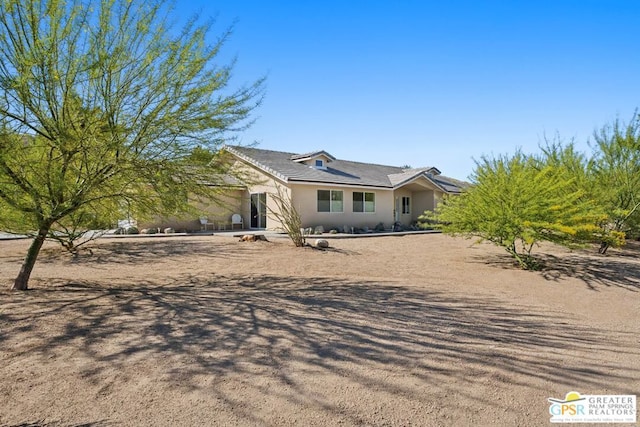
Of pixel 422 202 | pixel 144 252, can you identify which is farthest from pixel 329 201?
pixel 144 252

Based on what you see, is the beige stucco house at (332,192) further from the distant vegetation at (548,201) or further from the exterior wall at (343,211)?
the distant vegetation at (548,201)

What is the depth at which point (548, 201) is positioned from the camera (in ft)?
34.0

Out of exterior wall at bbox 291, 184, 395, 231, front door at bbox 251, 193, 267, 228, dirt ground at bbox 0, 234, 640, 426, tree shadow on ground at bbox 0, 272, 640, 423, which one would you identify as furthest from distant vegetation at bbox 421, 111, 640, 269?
front door at bbox 251, 193, 267, 228

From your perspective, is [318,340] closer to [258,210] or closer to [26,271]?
[26,271]

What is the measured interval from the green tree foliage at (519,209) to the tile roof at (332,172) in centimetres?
802

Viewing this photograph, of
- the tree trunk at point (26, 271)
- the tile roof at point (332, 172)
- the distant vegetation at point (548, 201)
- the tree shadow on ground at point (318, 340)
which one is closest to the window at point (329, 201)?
the tile roof at point (332, 172)

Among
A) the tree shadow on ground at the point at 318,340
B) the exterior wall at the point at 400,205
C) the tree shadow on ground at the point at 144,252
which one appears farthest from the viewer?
the exterior wall at the point at 400,205

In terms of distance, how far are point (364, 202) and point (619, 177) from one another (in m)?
13.4

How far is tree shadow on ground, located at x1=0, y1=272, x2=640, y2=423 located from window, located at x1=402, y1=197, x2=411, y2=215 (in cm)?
2238

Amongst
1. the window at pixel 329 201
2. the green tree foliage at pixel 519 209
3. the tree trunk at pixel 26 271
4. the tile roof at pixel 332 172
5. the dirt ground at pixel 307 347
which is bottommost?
the dirt ground at pixel 307 347

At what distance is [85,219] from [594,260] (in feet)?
51.8

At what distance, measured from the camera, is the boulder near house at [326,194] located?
22156 millimetres

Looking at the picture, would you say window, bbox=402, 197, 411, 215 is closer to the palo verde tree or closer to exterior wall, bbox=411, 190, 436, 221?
exterior wall, bbox=411, 190, 436, 221

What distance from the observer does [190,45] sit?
6988 mm
